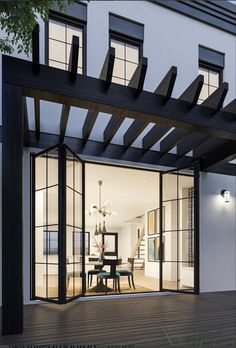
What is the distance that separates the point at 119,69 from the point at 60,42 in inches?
51.8

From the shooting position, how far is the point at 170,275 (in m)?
7.27

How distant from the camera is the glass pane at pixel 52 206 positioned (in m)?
5.83

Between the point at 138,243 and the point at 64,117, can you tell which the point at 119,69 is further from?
the point at 138,243

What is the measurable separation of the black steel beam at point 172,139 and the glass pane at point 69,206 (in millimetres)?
1842

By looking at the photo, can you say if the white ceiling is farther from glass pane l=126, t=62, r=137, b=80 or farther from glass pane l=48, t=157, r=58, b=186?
glass pane l=126, t=62, r=137, b=80

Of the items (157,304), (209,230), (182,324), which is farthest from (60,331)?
(209,230)

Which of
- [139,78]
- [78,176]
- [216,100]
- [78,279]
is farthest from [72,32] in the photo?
[78,279]

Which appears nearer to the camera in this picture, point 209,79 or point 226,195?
point 226,195

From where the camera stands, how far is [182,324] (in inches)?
179

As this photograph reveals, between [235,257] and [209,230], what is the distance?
3.32 feet

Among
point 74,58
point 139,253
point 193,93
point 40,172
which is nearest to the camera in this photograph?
point 74,58

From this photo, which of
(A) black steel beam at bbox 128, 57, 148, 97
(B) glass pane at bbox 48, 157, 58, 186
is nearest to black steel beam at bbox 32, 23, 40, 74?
(A) black steel beam at bbox 128, 57, 148, 97

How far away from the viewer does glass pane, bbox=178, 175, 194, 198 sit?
7453mm

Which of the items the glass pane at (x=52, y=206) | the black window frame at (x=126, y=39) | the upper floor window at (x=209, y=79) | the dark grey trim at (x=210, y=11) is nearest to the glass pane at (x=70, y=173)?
the glass pane at (x=52, y=206)
